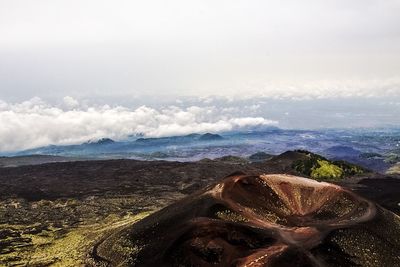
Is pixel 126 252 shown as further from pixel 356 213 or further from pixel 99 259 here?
pixel 356 213

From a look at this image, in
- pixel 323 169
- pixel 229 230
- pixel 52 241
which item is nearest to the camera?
pixel 229 230

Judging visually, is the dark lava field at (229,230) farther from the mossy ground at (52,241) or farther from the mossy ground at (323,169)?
the mossy ground at (323,169)

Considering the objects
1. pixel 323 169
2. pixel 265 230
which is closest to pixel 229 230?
pixel 265 230

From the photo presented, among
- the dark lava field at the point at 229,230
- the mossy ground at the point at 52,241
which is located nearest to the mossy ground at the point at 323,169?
the dark lava field at the point at 229,230

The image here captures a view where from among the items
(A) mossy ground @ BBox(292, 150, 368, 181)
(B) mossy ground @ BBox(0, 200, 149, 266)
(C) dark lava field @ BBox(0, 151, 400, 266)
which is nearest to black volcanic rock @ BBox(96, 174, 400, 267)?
(C) dark lava field @ BBox(0, 151, 400, 266)

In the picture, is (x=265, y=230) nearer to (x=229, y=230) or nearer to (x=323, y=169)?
(x=229, y=230)

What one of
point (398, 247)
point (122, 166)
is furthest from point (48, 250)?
point (122, 166)

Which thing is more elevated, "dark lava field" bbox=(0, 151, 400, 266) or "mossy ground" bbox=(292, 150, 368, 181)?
"dark lava field" bbox=(0, 151, 400, 266)

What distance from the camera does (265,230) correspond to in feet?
111

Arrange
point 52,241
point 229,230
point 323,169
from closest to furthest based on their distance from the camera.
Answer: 1. point 229,230
2. point 52,241
3. point 323,169

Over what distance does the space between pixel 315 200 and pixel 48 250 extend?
70.6ft

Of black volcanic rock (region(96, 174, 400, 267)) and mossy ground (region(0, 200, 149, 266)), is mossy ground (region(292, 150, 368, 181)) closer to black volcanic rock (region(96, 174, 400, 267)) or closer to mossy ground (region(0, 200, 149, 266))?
mossy ground (region(0, 200, 149, 266))

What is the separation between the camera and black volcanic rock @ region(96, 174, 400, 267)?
32.1m

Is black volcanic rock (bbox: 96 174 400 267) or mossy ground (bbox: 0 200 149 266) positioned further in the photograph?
mossy ground (bbox: 0 200 149 266)
